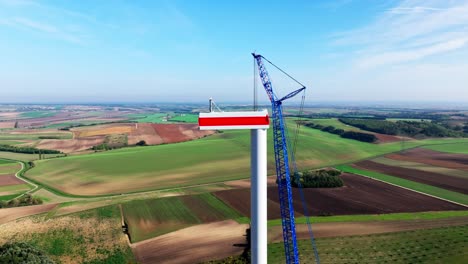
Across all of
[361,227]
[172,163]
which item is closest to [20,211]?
[172,163]

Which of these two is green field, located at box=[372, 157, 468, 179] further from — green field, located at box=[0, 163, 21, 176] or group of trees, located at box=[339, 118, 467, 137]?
green field, located at box=[0, 163, 21, 176]

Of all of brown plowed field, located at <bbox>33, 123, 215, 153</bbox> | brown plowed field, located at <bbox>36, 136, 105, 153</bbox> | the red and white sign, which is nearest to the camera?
the red and white sign

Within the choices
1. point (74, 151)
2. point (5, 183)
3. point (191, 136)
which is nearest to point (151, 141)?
point (191, 136)

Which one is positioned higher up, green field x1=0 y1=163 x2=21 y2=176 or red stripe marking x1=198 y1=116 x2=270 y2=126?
red stripe marking x1=198 y1=116 x2=270 y2=126

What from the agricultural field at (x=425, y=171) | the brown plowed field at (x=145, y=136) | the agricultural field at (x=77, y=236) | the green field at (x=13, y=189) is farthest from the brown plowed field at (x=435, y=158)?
the green field at (x=13, y=189)

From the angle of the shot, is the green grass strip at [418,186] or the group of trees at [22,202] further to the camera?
the green grass strip at [418,186]

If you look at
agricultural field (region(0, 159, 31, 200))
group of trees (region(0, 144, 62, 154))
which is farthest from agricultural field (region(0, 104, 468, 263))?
group of trees (region(0, 144, 62, 154))

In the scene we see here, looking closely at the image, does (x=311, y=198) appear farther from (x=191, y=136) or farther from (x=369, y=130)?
(x=369, y=130)

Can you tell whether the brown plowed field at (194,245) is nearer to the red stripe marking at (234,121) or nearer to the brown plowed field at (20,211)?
the brown plowed field at (20,211)
